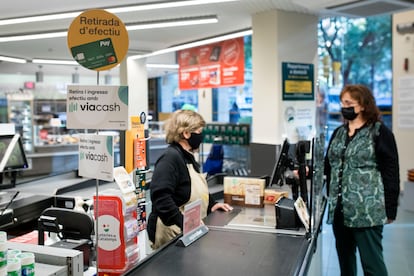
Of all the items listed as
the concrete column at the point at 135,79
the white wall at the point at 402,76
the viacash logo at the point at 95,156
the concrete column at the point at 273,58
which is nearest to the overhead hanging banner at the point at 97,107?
the viacash logo at the point at 95,156

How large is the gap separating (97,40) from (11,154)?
8.13 ft

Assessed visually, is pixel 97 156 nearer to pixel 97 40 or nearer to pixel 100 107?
pixel 100 107

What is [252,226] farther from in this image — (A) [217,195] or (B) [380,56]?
(B) [380,56]

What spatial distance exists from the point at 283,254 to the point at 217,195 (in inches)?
113

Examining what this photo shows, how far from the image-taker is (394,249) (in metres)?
4.96

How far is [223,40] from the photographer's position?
7594 mm

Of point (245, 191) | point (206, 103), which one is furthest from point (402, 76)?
point (245, 191)

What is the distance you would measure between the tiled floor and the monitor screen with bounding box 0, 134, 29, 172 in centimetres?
300

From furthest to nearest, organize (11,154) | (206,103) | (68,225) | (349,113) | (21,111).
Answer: (21,111) → (206,103) → (11,154) → (349,113) → (68,225)

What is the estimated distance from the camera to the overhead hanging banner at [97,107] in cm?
209

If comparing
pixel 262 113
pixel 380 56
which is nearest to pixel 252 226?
pixel 262 113

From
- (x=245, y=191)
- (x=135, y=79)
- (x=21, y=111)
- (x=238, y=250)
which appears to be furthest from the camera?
(x=21, y=111)

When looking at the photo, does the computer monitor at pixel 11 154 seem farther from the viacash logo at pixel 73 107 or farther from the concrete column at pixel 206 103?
the concrete column at pixel 206 103

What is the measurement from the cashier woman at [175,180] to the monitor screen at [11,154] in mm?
2106
